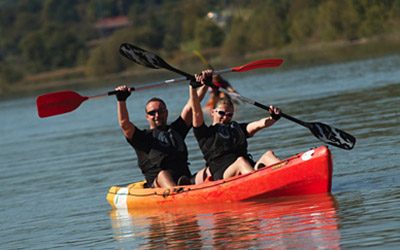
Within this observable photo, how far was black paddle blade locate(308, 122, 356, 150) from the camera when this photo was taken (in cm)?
1044

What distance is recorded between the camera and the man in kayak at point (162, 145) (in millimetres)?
9930

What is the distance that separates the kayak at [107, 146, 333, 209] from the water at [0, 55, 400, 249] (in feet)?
0.45

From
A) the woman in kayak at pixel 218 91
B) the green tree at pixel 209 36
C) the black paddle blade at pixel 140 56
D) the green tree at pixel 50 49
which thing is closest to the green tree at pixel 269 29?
the green tree at pixel 209 36

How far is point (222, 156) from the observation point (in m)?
9.73

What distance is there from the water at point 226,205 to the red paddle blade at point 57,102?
4.14 ft

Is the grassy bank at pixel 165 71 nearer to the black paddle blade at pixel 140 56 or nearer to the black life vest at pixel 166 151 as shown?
Result: the black paddle blade at pixel 140 56

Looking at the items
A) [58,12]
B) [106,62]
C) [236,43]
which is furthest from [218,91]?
[58,12]

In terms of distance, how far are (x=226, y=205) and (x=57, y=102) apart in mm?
3055

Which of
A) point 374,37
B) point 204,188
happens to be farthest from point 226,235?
point 374,37

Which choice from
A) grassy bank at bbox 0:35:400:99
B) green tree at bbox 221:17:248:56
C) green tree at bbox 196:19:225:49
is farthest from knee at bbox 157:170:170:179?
green tree at bbox 196:19:225:49

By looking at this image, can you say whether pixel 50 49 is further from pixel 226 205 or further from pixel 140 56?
pixel 226 205

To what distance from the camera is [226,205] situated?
954 cm

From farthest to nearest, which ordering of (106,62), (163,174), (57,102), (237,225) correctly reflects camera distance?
(106,62), (57,102), (163,174), (237,225)

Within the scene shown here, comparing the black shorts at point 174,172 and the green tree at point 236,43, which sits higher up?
the green tree at point 236,43
